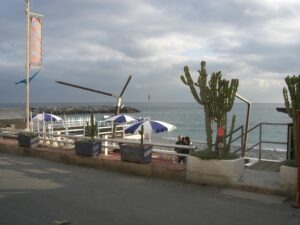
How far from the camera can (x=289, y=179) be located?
8.69 meters

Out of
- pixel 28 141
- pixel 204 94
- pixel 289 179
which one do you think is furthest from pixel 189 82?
pixel 28 141

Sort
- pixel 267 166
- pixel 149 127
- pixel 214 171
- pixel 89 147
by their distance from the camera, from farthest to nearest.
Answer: pixel 149 127
pixel 89 147
pixel 267 166
pixel 214 171

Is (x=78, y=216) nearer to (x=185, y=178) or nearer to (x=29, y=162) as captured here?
(x=185, y=178)

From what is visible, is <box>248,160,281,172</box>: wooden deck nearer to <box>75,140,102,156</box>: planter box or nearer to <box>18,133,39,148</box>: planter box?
<box>75,140,102,156</box>: planter box

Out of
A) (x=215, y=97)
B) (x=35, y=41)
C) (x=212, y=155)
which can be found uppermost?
(x=35, y=41)

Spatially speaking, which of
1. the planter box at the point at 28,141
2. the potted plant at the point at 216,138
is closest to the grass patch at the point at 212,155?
the potted plant at the point at 216,138

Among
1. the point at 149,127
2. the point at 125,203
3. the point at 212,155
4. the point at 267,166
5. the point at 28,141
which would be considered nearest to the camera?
the point at 125,203

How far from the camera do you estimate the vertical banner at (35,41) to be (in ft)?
69.4

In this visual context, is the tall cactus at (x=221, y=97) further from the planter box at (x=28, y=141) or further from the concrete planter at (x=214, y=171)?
the planter box at (x=28, y=141)

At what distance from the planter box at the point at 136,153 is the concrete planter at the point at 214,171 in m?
1.67

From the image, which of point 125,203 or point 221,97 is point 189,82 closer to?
point 221,97

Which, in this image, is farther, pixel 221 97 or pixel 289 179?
pixel 221 97

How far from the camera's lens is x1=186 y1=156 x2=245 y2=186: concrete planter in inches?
378

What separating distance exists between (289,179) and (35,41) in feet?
52.2
